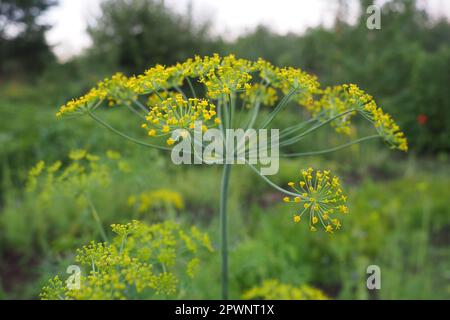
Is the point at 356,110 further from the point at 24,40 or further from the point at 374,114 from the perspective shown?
the point at 24,40

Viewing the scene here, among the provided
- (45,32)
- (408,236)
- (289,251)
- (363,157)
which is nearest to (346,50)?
(363,157)

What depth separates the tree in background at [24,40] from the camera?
23.0 meters

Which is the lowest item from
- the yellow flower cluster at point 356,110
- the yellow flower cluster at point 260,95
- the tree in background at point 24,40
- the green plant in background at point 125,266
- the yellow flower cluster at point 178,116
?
the green plant in background at point 125,266

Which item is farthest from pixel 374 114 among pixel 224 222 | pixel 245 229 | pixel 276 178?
pixel 276 178

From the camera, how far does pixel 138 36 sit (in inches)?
494

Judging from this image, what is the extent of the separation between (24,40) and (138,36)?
14280 mm

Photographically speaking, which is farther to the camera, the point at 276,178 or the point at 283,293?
the point at 276,178

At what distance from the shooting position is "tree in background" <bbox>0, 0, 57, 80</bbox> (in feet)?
75.4

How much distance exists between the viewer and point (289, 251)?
11.7 feet

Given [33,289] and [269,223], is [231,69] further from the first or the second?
[269,223]

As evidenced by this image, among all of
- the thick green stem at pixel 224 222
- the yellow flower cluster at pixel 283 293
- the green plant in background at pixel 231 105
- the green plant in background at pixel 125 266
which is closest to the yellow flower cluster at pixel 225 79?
the green plant in background at pixel 231 105

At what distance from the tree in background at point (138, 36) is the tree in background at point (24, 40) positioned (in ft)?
39.5

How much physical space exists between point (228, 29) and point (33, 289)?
12.6m

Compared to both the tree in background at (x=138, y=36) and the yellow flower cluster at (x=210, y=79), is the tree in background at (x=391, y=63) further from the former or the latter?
the yellow flower cluster at (x=210, y=79)
